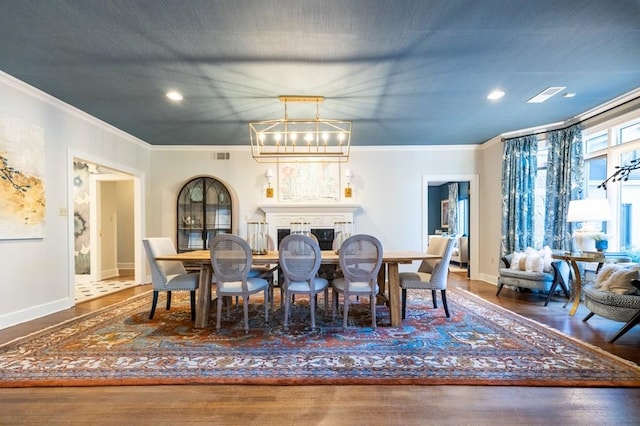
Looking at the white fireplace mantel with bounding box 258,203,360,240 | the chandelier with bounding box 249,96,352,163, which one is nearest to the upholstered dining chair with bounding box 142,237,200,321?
the chandelier with bounding box 249,96,352,163

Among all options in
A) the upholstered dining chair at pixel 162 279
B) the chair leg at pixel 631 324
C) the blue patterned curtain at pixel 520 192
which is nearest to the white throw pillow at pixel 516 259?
the blue patterned curtain at pixel 520 192

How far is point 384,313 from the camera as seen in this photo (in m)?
3.65

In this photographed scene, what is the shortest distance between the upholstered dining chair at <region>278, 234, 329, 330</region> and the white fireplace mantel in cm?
274

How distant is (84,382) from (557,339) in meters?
3.74

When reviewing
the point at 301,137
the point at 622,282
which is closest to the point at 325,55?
the point at 301,137

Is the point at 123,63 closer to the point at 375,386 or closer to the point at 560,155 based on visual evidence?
the point at 375,386

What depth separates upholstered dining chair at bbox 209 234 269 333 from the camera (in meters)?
3.00

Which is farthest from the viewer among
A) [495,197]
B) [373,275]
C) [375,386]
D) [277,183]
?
[277,183]

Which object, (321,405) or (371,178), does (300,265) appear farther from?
(371,178)

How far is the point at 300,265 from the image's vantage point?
10.1 feet

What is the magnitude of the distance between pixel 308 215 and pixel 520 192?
356 cm

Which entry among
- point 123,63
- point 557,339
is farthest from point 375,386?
point 123,63

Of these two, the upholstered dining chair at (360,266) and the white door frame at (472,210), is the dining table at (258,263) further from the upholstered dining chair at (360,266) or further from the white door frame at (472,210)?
the white door frame at (472,210)

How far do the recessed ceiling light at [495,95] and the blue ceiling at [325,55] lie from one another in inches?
3.7
